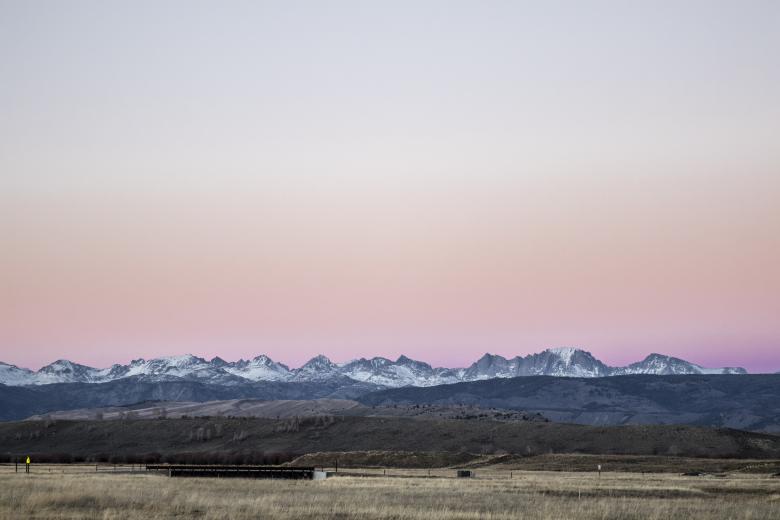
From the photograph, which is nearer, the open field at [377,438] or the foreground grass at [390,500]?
the foreground grass at [390,500]

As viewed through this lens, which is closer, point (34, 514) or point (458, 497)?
point (34, 514)

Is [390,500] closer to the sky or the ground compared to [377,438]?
closer to the ground

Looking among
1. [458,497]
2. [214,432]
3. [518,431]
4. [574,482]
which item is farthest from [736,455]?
[214,432]

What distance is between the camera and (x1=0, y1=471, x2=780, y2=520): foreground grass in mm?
39656

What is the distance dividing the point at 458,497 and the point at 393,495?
3.55 m

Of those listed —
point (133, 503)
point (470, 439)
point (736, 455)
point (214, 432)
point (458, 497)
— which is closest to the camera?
point (133, 503)

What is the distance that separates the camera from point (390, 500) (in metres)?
47.6

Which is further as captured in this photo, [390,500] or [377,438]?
[377,438]

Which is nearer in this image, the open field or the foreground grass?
the foreground grass

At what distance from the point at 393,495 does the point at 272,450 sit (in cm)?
11983

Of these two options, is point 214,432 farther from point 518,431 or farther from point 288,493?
point 288,493

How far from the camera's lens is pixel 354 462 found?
112375mm

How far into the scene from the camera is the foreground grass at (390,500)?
39656 millimetres

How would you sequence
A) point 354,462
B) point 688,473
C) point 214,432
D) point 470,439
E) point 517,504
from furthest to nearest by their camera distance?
point 214,432, point 470,439, point 354,462, point 688,473, point 517,504
